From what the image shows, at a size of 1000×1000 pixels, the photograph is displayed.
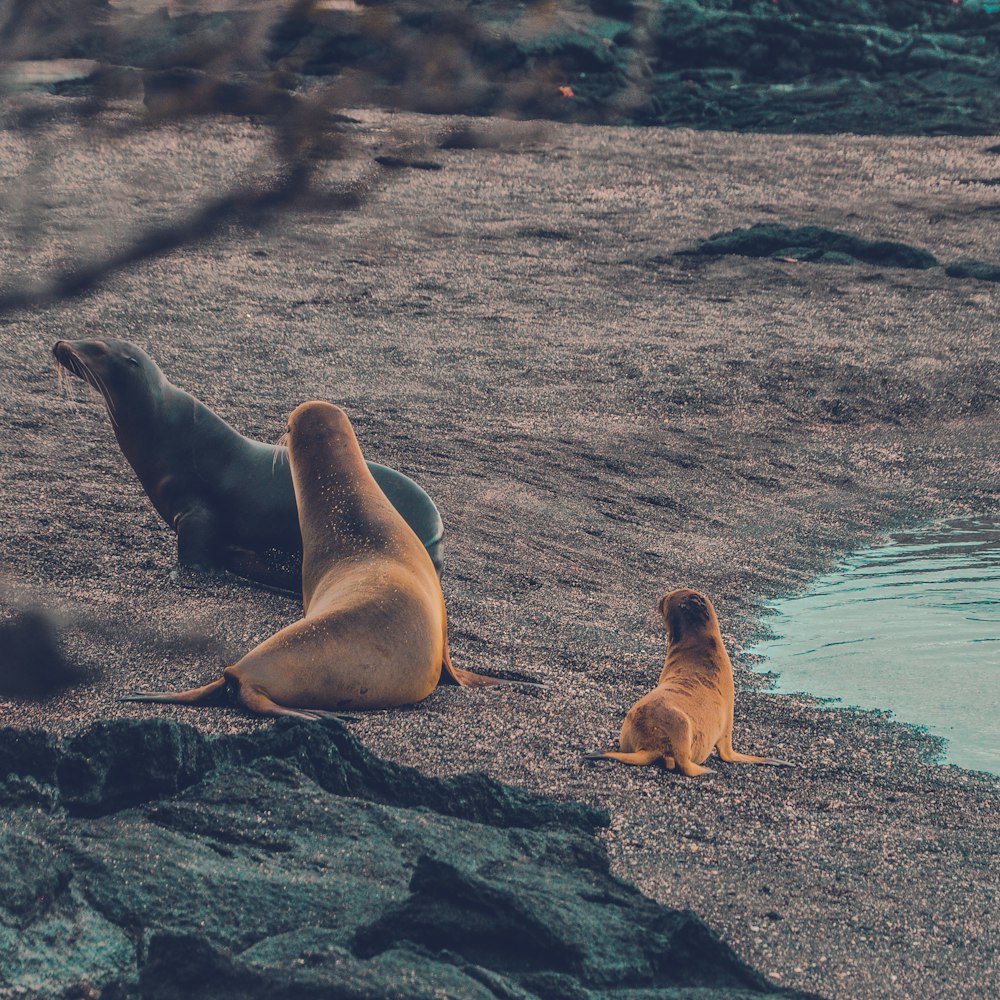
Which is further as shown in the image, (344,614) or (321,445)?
(321,445)

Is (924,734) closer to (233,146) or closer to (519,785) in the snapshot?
(519,785)

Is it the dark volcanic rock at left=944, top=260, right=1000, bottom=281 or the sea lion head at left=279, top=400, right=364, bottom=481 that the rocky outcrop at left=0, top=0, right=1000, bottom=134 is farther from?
the dark volcanic rock at left=944, top=260, right=1000, bottom=281

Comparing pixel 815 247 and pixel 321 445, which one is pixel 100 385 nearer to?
pixel 321 445

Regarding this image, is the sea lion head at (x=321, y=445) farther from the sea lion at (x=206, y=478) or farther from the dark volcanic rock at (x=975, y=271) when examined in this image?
the dark volcanic rock at (x=975, y=271)

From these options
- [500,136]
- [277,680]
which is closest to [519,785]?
[277,680]

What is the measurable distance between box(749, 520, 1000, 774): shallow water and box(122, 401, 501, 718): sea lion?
1.61m

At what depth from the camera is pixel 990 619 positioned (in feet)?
18.9

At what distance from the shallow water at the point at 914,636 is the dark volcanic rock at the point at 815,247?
468 centimetres

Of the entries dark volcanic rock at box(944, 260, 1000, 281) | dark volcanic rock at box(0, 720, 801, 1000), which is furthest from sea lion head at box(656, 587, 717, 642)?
dark volcanic rock at box(944, 260, 1000, 281)

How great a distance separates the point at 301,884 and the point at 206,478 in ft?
9.92

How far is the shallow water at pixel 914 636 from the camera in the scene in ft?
15.2

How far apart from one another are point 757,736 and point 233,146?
883cm

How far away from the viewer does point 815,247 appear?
1167 centimetres

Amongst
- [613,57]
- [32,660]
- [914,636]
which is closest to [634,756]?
[32,660]
